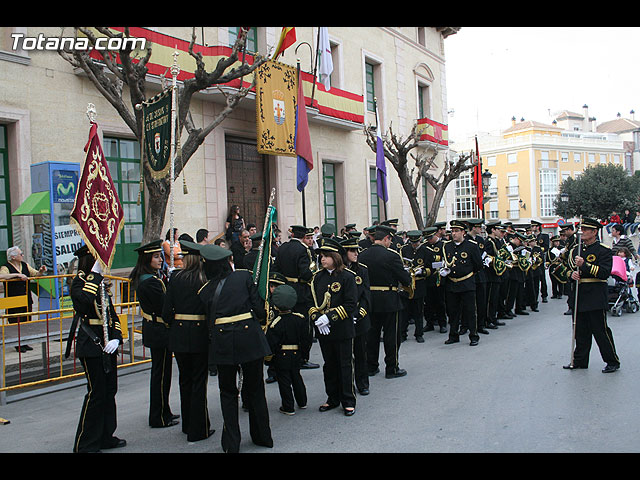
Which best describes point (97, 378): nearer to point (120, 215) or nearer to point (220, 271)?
point (220, 271)

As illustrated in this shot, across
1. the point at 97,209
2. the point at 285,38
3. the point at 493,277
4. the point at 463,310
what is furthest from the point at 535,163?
the point at 97,209

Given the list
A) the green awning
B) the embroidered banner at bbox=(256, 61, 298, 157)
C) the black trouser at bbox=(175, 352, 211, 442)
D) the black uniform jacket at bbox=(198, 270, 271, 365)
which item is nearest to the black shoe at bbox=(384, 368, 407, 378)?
the black trouser at bbox=(175, 352, 211, 442)

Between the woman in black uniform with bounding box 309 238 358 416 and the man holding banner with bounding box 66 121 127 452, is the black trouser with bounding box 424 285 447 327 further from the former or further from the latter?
the man holding banner with bounding box 66 121 127 452

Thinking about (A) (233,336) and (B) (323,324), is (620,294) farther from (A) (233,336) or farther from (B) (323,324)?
(A) (233,336)

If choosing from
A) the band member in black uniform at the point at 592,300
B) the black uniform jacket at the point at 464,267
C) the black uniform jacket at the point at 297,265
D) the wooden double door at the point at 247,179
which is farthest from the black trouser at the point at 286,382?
the wooden double door at the point at 247,179

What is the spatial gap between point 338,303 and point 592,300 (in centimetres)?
360

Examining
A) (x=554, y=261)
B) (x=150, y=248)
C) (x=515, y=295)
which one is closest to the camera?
(x=150, y=248)

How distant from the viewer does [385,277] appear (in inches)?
292

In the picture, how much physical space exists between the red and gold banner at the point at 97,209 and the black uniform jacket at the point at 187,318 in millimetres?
775

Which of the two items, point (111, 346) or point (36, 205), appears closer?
point (111, 346)

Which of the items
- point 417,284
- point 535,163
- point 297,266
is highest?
point 535,163

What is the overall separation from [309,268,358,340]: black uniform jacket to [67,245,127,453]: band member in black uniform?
216 cm

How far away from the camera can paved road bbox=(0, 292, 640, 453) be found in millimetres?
4926
